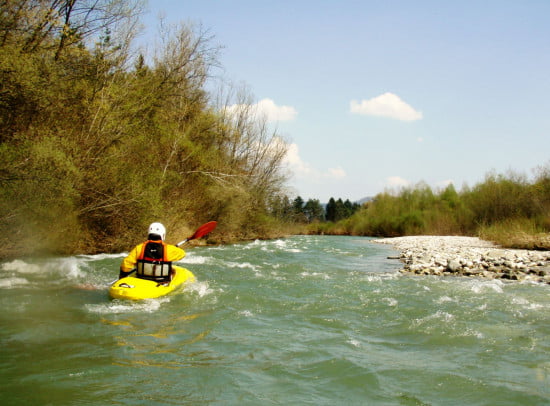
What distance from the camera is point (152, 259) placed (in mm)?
7020

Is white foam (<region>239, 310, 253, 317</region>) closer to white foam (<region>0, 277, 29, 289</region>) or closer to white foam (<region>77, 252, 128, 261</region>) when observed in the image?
white foam (<region>0, 277, 29, 289</region>)

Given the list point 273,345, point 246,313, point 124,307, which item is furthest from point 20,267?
point 273,345

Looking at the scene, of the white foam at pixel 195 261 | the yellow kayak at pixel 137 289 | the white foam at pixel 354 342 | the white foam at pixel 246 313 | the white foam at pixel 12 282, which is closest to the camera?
the white foam at pixel 354 342

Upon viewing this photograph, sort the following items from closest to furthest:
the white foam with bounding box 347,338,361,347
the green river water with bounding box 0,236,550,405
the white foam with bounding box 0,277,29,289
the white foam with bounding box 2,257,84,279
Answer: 1. the green river water with bounding box 0,236,550,405
2. the white foam with bounding box 347,338,361,347
3. the white foam with bounding box 0,277,29,289
4. the white foam with bounding box 2,257,84,279

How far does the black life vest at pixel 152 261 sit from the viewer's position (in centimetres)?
701

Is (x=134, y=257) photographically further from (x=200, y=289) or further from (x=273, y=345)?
(x=273, y=345)

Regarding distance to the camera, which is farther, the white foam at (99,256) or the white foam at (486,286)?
the white foam at (99,256)

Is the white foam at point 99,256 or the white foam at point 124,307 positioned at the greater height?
the white foam at point 99,256

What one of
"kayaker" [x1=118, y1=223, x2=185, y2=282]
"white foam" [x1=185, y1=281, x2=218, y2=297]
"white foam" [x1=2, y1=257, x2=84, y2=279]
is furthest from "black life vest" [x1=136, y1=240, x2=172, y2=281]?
"white foam" [x1=2, y1=257, x2=84, y2=279]

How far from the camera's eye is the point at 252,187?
90.3ft

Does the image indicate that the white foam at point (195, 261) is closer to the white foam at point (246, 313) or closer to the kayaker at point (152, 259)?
the kayaker at point (152, 259)

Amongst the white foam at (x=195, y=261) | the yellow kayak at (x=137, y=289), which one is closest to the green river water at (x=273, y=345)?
the yellow kayak at (x=137, y=289)

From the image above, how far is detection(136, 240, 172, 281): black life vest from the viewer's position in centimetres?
701

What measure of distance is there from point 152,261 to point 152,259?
3 centimetres
